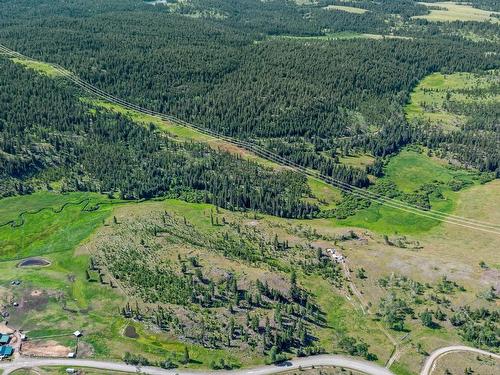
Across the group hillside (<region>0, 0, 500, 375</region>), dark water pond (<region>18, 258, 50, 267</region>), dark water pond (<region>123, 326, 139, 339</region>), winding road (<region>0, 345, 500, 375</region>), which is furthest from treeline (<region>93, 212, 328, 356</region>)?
dark water pond (<region>18, 258, 50, 267</region>)

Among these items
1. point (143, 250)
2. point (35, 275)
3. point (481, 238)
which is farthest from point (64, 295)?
point (481, 238)

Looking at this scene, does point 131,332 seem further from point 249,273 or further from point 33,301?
point 249,273

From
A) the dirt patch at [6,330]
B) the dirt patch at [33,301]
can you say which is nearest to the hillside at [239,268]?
the dirt patch at [33,301]

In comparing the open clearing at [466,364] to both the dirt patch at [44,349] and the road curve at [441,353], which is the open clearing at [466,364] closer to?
the road curve at [441,353]

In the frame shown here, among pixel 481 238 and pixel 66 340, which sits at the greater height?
pixel 481 238

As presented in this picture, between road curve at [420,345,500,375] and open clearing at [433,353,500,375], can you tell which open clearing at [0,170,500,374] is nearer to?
road curve at [420,345,500,375]

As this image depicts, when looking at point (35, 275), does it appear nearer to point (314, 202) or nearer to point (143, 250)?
point (143, 250)
